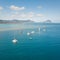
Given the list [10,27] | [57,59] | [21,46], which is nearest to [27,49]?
[21,46]

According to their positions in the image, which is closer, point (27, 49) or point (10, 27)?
point (27, 49)

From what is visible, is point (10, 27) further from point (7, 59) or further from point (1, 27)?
point (7, 59)

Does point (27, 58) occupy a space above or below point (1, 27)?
below

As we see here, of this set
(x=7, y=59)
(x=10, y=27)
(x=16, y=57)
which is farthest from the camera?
(x=10, y=27)

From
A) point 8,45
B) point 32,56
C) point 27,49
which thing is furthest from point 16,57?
point 8,45

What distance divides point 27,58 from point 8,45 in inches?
98.6

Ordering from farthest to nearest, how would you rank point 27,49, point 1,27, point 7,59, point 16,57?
point 1,27 → point 27,49 → point 16,57 → point 7,59

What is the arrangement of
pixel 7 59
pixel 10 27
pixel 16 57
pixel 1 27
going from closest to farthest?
pixel 7 59, pixel 16 57, pixel 1 27, pixel 10 27

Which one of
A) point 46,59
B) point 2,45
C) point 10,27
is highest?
point 10,27

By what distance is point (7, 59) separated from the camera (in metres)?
5.72

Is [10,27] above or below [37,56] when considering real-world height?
above

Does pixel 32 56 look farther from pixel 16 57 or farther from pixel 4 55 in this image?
pixel 4 55

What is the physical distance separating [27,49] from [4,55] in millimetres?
1802

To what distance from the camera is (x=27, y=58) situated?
596cm
